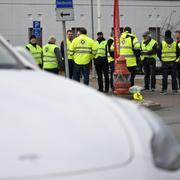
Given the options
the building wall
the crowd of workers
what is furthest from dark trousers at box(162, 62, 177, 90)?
the building wall

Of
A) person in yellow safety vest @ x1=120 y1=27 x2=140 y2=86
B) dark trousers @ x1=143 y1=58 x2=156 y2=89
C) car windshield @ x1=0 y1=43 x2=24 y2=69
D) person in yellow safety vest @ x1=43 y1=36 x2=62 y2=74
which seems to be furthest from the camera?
dark trousers @ x1=143 y1=58 x2=156 y2=89

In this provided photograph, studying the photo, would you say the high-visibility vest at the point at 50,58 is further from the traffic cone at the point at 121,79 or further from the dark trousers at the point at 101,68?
the dark trousers at the point at 101,68

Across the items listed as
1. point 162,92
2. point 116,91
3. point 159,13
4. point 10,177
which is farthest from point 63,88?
point 159,13

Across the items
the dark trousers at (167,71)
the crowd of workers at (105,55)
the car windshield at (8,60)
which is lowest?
the dark trousers at (167,71)

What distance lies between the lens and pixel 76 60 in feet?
49.0

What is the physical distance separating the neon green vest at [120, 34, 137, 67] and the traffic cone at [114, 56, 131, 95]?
1.48 m

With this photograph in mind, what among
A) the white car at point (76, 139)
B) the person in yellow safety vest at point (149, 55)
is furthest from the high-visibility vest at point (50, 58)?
the white car at point (76, 139)

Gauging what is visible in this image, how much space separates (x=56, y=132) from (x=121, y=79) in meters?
10.9

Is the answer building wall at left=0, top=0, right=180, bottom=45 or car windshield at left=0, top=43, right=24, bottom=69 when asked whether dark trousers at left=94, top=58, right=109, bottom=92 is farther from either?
building wall at left=0, top=0, right=180, bottom=45

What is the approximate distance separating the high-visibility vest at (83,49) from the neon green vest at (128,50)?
94 centimetres

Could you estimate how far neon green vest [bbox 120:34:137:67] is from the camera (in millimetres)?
15230

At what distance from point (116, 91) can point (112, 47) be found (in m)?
2.43

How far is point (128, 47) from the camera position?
15.3m

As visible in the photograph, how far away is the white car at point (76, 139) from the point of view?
8.76 feet
